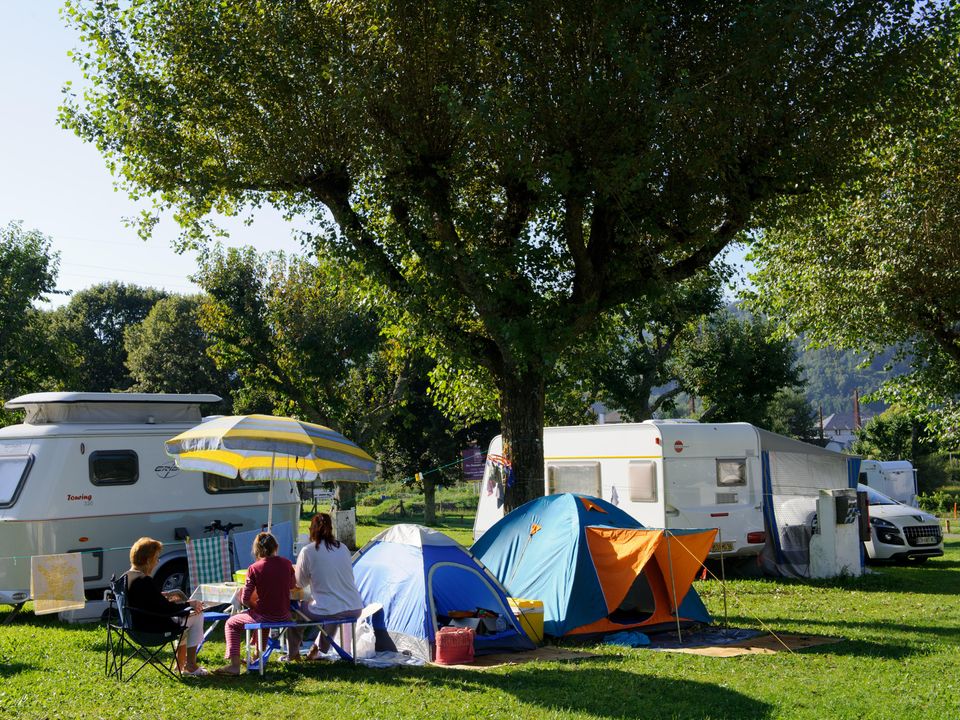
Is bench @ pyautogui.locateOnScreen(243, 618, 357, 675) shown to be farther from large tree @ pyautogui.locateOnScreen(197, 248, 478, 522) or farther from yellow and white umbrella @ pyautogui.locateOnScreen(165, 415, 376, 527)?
large tree @ pyautogui.locateOnScreen(197, 248, 478, 522)

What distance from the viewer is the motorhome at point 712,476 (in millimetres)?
15773

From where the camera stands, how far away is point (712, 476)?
16031 mm

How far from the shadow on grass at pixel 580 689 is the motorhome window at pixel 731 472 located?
7.57m

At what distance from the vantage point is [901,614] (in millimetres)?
12336

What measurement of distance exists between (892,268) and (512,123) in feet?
32.3

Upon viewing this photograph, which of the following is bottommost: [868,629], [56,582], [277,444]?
[868,629]

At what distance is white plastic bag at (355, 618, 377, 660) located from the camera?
980 centimetres

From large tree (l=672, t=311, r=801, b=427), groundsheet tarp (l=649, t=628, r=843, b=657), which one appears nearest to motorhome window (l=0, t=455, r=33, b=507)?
groundsheet tarp (l=649, t=628, r=843, b=657)

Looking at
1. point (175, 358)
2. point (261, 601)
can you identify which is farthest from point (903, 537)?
point (175, 358)

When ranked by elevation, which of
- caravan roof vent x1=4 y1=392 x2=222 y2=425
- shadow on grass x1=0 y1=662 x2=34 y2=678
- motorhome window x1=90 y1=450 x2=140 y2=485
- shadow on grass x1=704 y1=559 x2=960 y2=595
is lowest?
shadow on grass x1=704 y1=559 x2=960 y2=595

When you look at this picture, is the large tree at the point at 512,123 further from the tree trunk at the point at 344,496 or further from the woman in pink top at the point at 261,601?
the tree trunk at the point at 344,496

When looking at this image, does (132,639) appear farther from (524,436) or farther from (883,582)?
(883,582)

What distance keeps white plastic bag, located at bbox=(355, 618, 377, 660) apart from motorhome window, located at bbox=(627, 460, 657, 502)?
704 centimetres

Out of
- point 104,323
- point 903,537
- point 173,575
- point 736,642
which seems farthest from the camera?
point 104,323
